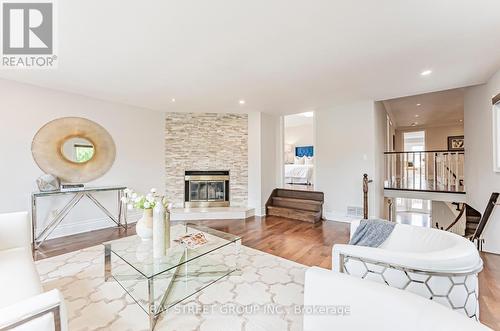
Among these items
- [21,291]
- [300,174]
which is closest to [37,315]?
[21,291]

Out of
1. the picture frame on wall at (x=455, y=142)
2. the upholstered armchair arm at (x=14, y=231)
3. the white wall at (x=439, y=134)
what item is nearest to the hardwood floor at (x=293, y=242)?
the upholstered armchair arm at (x=14, y=231)

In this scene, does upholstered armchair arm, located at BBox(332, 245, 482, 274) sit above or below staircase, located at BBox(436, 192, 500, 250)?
above

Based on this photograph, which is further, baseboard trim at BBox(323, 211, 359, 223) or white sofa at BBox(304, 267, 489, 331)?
baseboard trim at BBox(323, 211, 359, 223)

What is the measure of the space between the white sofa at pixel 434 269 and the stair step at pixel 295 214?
2902mm

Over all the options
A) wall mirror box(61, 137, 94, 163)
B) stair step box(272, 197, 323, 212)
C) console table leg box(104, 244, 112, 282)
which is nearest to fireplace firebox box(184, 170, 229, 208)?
stair step box(272, 197, 323, 212)

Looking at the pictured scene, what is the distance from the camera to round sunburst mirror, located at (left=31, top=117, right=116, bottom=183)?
3.51m

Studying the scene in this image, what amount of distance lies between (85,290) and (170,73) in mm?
2589

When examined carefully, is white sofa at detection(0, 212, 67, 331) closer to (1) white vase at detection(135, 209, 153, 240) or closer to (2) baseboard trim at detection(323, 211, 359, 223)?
(1) white vase at detection(135, 209, 153, 240)

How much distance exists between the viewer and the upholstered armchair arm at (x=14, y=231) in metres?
1.96

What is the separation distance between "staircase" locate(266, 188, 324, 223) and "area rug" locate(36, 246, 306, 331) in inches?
83.7

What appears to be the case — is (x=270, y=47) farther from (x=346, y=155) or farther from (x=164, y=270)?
(x=346, y=155)

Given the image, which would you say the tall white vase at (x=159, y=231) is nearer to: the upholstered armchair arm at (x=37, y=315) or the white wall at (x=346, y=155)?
→ the upholstered armchair arm at (x=37, y=315)

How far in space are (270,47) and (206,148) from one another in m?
3.29

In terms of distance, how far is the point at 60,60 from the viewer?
2562mm
